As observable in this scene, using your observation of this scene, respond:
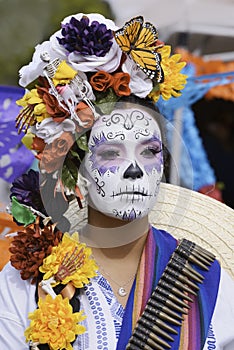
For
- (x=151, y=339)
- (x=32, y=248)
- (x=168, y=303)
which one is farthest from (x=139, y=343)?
(x=32, y=248)

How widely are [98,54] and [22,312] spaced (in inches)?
28.3

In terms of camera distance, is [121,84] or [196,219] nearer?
[121,84]

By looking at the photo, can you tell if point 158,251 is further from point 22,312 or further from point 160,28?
point 160,28

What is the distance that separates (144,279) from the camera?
2236 mm

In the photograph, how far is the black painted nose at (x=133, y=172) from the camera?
212 centimetres

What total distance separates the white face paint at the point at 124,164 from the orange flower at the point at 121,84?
49mm

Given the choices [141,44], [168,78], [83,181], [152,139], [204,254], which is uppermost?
[141,44]

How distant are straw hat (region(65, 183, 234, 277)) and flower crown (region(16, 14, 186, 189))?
1.10ft

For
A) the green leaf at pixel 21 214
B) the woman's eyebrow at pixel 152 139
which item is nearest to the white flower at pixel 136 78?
the woman's eyebrow at pixel 152 139

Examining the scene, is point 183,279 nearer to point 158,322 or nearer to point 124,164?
point 158,322

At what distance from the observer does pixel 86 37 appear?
2.18 m

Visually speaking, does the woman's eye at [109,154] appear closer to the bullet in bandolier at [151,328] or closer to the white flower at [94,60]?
the white flower at [94,60]

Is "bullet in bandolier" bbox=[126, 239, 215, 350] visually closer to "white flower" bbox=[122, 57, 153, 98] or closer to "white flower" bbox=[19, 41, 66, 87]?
"white flower" bbox=[122, 57, 153, 98]

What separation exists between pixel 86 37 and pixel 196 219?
2.54 ft
